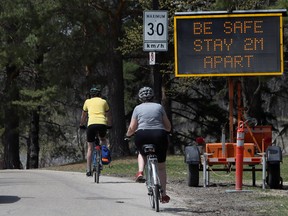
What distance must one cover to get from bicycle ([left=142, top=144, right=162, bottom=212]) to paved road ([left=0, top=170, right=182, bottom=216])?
19cm

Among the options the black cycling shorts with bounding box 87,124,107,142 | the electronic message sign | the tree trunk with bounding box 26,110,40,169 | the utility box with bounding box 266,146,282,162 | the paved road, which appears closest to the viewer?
the paved road

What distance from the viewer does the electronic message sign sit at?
14734 millimetres

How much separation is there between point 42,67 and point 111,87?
4.99m

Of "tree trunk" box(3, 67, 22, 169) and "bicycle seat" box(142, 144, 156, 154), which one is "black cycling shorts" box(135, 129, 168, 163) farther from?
"tree trunk" box(3, 67, 22, 169)

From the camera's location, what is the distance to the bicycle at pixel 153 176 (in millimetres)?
10234

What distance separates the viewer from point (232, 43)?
14.8 meters

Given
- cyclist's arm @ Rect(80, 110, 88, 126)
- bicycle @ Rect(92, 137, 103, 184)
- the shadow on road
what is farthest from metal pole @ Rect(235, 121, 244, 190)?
the shadow on road

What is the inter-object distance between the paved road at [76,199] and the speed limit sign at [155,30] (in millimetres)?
3447

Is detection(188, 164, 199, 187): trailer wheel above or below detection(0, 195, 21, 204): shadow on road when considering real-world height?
above

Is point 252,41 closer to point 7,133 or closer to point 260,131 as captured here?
point 260,131

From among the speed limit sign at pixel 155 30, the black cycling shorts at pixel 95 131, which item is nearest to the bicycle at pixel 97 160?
the black cycling shorts at pixel 95 131

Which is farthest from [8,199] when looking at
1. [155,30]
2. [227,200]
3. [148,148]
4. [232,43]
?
[155,30]

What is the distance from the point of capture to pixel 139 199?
1211 centimetres

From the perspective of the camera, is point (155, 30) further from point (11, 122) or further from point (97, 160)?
point (11, 122)
